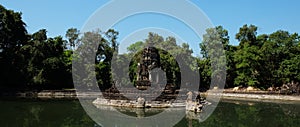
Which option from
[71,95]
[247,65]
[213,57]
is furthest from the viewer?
[213,57]

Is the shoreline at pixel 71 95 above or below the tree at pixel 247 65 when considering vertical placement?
below

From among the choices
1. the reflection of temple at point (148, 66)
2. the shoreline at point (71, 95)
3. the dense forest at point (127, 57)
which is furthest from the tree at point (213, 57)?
the reflection of temple at point (148, 66)

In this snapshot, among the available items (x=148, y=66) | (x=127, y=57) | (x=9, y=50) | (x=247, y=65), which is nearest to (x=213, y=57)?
(x=247, y=65)

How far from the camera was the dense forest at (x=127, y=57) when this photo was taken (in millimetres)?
35812

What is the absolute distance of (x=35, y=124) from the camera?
13.9 meters

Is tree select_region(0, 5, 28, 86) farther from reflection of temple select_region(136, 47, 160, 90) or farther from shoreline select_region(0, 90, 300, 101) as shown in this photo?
reflection of temple select_region(136, 47, 160, 90)

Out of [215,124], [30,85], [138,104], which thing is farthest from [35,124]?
[30,85]

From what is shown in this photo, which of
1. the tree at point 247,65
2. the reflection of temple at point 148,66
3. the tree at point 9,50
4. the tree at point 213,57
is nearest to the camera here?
the reflection of temple at point 148,66

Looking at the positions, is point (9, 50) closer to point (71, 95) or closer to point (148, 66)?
point (71, 95)

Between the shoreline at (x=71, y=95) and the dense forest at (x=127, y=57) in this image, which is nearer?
the shoreline at (x=71, y=95)

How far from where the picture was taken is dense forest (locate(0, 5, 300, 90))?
117ft

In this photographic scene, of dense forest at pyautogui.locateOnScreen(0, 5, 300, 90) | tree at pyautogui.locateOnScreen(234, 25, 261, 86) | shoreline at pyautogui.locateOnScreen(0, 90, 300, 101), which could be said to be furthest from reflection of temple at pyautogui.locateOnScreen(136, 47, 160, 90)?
tree at pyautogui.locateOnScreen(234, 25, 261, 86)

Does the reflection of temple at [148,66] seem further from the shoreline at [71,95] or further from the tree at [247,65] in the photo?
the tree at [247,65]

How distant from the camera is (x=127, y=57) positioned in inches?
1825
